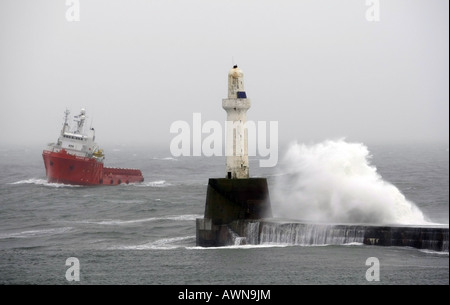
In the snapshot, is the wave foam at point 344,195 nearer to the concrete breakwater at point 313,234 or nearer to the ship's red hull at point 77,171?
the concrete breakwater at point 313,234

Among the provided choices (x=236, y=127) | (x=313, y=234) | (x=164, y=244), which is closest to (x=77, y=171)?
(x=164, y=244)

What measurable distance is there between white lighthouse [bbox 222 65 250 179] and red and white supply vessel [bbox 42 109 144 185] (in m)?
47.4

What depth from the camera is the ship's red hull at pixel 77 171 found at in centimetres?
8200

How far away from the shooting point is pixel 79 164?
270 feet

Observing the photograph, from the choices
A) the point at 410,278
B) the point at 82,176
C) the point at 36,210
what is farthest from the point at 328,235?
the point at 82,176

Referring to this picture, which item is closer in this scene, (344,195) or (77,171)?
(344,195)

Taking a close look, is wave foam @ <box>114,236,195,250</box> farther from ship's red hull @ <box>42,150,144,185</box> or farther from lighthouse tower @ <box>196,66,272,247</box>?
ship's red hull @ <box>42,150,144,185</box>

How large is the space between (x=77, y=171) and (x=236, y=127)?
160ft

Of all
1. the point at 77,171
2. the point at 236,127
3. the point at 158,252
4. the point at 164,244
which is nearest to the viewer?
the point at 158,252

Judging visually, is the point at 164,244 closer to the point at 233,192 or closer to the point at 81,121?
the point at 233,192

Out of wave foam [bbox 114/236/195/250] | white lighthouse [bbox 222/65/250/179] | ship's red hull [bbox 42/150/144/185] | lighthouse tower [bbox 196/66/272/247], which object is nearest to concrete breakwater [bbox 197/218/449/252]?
lighthouse tower [bbox 196/66/272/247]

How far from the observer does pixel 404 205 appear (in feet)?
120

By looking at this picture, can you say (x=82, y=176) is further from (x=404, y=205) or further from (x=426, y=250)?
(x=426, y=250)

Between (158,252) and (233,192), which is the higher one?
(233,192)
